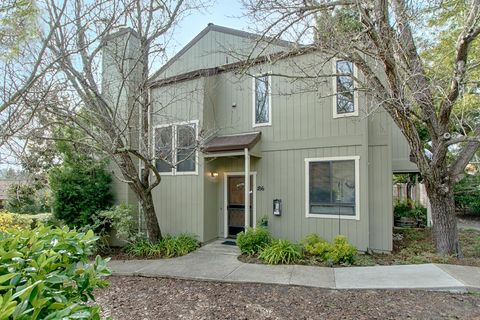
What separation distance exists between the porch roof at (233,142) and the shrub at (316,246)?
299 centimetres

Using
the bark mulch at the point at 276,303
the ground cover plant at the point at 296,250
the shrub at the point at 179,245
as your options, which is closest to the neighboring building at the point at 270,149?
the shrub at the point at 179,245

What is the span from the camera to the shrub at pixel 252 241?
748 cm

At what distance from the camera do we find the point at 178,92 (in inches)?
384

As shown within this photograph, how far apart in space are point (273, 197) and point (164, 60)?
197 inches

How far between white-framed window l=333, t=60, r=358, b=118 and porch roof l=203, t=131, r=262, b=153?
2435mm

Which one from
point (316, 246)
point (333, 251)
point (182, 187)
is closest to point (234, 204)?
point (182, 187)

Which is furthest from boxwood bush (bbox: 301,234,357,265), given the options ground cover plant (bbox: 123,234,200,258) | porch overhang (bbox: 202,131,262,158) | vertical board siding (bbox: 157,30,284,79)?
vertical board siding (bbox: 157,30,284,79)

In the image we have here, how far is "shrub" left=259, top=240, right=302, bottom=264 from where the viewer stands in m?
6.75

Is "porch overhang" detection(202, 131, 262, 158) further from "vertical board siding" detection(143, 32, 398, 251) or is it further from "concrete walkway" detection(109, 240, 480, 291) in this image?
"concrete walkway" detection(109, 240, 480, 291)

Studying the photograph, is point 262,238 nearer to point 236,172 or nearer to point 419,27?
point 236,172

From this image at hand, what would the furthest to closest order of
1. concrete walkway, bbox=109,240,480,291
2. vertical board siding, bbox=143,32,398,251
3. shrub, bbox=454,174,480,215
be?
shrub, bbox=454,174,480,215 → vertical board siding, bbox=143,32,398,251 → concrete walkway, bbox=109,240,480,291

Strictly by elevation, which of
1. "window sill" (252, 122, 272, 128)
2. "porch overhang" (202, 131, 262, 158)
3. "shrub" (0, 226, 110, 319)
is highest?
"window sill" (252, 122, 272, 128)

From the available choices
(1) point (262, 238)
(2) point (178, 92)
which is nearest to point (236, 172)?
(1) point (262, 238)

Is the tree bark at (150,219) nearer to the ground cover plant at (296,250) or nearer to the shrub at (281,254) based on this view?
the ground cover plant at (296,250)
